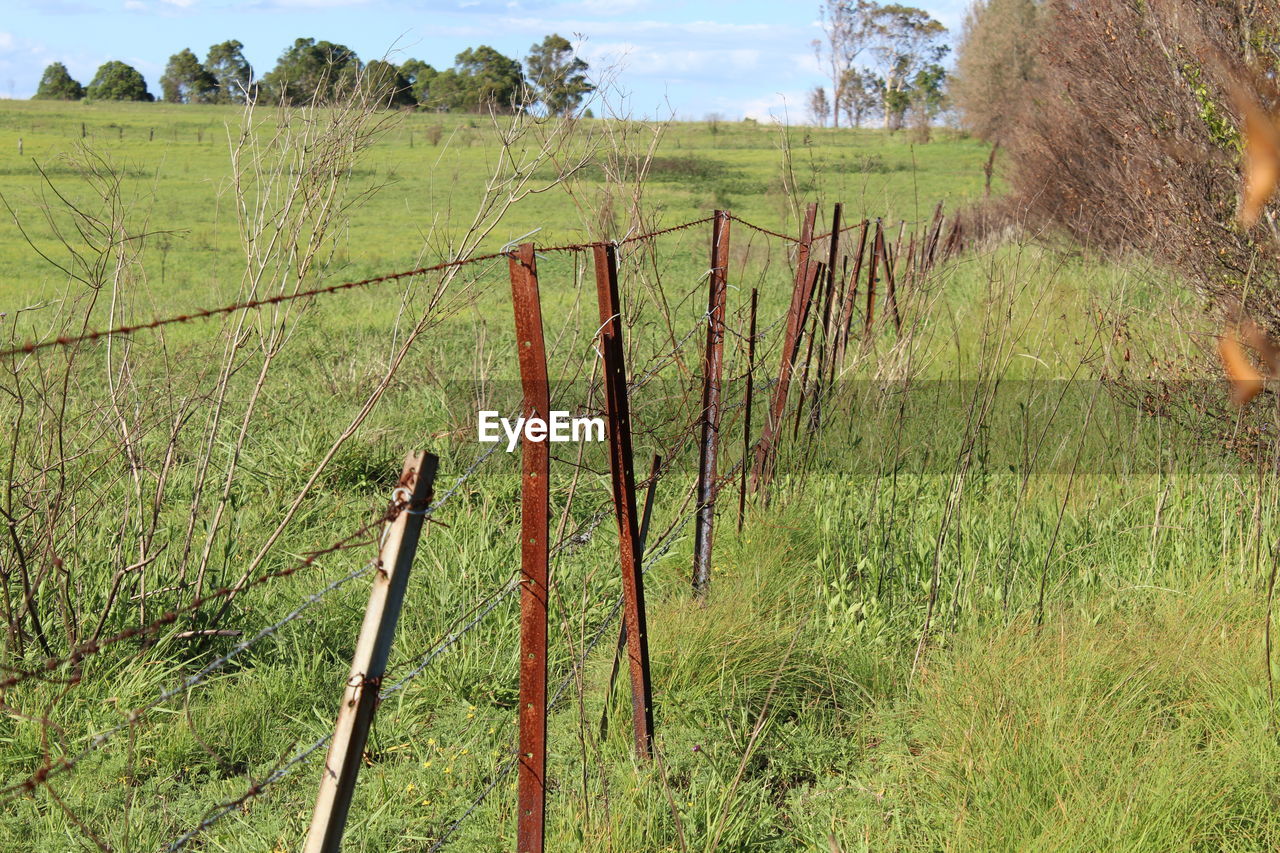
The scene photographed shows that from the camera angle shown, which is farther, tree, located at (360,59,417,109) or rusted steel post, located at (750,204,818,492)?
rusted steel post, located at (750,204,818,492)

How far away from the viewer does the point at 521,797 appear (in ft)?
7.20

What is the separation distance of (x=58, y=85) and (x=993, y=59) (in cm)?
6072

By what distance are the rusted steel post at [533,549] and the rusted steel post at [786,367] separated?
6.62ft

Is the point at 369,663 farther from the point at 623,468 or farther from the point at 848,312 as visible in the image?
the point at 848,312

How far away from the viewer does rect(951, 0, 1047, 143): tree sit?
28.6 metres

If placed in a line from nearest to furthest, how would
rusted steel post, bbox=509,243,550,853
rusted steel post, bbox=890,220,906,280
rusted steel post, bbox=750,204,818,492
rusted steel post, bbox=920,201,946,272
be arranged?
rusted steel post, bbox=509,243,550,853 < rusted steel post, bbox=750,204,818,492 < rusted steel post, bbox=890,220,906,280 < rusted steel post, bbox=920,201,946,272

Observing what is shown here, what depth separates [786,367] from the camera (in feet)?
13.3

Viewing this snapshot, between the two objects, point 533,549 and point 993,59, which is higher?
point 993,59

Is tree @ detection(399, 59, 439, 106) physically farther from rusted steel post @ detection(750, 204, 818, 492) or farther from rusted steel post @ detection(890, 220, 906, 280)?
rusted steel post @ detection(750, 204, 818, 492)

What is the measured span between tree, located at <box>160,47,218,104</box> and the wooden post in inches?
2937

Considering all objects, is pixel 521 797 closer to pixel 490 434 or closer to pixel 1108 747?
pixel 1108 747

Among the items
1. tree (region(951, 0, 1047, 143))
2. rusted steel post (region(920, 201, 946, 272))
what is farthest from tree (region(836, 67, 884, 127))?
rusted steel post (region(920, 201, 946, 272))

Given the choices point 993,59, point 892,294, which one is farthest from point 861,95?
point 892,294

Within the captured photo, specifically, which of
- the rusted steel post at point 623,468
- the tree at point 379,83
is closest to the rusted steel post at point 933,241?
the tree at point 379,83
